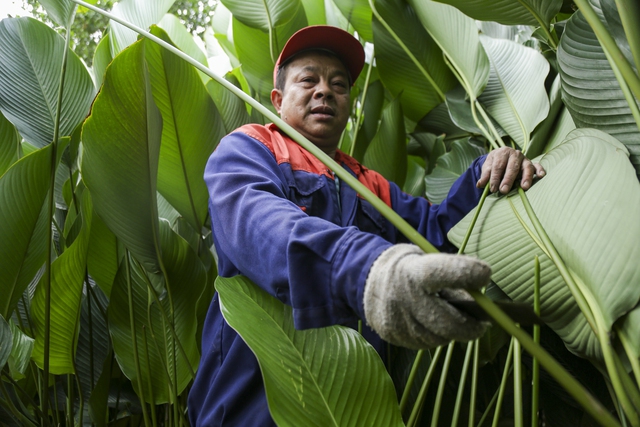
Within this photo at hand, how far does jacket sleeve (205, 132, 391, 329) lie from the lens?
42 cm

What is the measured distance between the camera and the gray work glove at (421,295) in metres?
0.35

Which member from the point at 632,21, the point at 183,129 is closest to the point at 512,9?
the point at 632,21

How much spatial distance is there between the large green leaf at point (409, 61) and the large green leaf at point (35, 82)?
0.57 m

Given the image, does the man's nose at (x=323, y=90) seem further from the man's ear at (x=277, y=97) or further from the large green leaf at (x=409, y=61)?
the large green leaf at (x=409, y=61)

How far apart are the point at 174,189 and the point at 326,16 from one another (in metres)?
0.63

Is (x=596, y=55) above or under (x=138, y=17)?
under

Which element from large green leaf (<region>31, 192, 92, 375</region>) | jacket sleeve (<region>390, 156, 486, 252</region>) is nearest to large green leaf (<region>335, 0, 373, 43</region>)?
jacket sleeve (<region>390, 156, 486, 252</region>)

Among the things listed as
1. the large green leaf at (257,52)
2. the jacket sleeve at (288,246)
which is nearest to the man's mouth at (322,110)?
the jacket sleeve at (288,246)

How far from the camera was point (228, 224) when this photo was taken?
0.58 m

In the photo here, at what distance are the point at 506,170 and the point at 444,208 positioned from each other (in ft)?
0.54

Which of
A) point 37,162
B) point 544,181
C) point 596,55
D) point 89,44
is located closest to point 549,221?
point 544,181

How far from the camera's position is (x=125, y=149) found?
659 millimetres

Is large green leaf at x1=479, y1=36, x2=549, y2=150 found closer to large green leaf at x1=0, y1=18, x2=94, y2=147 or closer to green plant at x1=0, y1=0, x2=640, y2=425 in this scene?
green plant at x1=0, y1=0, x2=640, y2=425

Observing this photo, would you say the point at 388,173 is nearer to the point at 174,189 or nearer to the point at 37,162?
the point at 174,189
